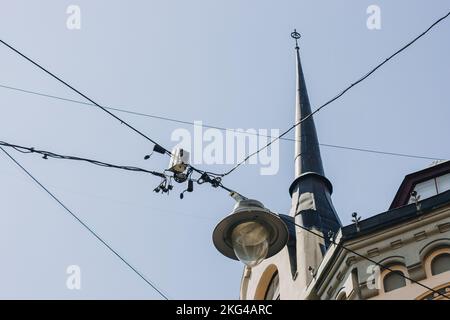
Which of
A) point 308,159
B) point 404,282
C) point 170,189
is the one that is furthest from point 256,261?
point 308,159

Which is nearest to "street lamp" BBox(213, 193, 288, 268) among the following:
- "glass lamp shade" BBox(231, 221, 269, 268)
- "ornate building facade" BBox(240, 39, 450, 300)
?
"glass lamp shade" BBox(231, 221, 269, 268)

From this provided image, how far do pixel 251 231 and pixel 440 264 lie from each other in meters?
6.15

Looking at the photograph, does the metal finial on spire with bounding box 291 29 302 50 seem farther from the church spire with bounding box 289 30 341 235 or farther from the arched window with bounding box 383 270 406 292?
the arched window with bounding box 383 270 406 292

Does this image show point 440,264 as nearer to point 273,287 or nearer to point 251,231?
point 251,231

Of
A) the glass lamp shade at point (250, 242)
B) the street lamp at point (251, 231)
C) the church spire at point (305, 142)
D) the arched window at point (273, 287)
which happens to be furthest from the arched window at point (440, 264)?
the church spire at point (305, 142)

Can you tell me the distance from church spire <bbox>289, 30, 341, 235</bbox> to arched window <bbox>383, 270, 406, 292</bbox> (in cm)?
675

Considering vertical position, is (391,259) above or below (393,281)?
above

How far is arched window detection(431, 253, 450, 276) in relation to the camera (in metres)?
17.6

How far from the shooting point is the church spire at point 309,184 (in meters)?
25.8

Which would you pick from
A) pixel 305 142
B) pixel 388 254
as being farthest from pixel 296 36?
pixel 388 254

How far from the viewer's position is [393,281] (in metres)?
18.0

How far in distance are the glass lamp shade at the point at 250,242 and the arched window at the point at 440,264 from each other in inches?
234

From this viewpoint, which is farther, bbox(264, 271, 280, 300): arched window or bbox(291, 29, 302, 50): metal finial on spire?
bbox(291, 29, 302, 50): metal finial on spire
